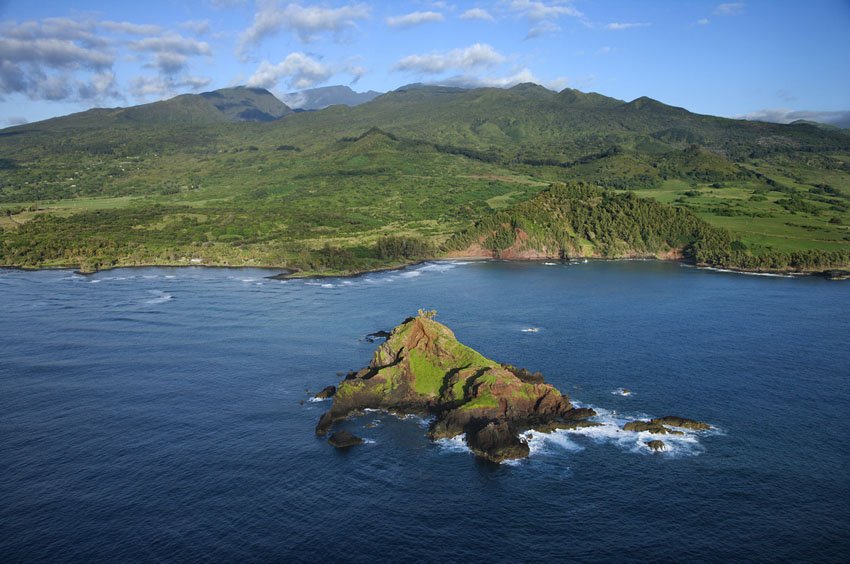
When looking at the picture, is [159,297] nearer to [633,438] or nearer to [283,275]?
[283,275]

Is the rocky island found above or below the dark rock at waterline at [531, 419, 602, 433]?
above

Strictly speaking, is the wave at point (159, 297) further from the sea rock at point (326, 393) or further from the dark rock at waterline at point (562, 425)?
the dark rock at waterline at point (562, 425)

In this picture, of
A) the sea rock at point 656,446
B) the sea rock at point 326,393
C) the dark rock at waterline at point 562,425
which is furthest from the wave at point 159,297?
the sea rock at point 656,446

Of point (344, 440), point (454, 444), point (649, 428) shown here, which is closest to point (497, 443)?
point (454, 444)

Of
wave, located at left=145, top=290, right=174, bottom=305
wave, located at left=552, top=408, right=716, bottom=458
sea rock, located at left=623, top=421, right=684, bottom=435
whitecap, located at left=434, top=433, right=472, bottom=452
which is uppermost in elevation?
wave, located at left=145, top=290, right=174, bottom=305

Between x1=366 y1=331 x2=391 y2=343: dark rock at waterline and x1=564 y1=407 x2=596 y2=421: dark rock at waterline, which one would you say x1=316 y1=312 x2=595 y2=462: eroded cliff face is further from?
x1=366 y1=331 x2=391 y2=343: dark rock at waterline

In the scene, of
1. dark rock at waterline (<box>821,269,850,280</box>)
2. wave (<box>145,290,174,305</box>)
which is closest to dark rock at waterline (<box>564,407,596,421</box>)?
wave (<box>145,290,174,305</box>)

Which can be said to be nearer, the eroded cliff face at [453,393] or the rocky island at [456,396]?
the rocky island at [456,396]
